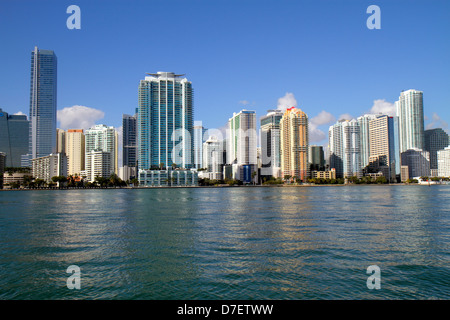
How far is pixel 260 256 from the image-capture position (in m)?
22.0

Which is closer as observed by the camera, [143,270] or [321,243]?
[143,270]

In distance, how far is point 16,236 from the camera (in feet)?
99.2

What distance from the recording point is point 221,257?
2169 cm

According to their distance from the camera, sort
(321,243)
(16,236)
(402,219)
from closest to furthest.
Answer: (321,243) < (16,236) < (402,219)

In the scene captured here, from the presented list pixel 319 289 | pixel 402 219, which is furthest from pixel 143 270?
pixel 402 219
